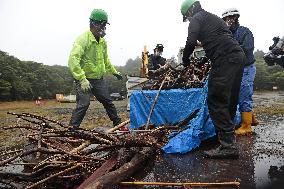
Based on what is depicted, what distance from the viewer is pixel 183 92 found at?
5.57 m

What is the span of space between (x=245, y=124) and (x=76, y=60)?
3.33 meters

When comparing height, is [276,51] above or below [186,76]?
above

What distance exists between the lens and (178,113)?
18.7ft

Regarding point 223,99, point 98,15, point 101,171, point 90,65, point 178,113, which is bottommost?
point 101,171

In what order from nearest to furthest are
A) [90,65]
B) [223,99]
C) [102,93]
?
[223,99]
[90,65]
[102,93]

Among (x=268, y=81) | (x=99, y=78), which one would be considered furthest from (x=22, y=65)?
(x=99, y=78)

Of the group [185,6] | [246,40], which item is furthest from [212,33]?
[246,40]

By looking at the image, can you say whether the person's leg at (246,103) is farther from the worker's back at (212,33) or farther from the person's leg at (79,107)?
the person's leg at (79,107)

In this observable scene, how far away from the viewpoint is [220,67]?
4094 millimetres

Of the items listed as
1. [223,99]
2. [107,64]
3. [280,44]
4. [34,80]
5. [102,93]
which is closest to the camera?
Result: [223,99]

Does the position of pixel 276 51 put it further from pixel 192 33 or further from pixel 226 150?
pixel 226 150

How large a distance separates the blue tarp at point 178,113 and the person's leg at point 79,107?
3.68 feet

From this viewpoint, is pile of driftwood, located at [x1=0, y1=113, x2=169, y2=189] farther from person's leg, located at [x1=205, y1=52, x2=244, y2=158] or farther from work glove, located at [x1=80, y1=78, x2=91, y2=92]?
work glove, located at [x1=80, y1=78, x2=91, y2=92]

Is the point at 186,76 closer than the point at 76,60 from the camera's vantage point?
No
